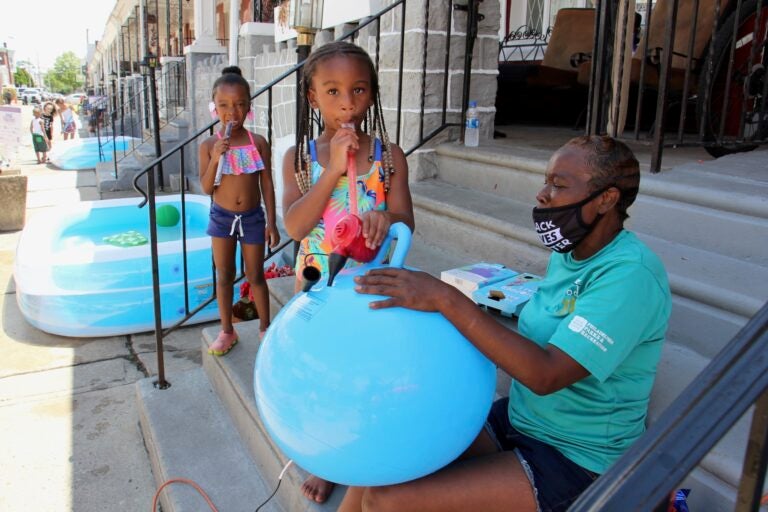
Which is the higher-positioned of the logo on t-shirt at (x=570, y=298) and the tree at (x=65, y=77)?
the tree at (x=65, y=77)

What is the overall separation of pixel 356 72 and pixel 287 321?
2.76ft

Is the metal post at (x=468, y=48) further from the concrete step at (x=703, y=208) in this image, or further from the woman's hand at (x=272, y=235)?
the woman's hand at (x=272, y=235)

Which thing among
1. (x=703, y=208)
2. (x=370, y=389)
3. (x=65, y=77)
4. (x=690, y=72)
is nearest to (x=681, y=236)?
(x=703, y=208)

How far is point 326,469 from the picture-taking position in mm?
1271

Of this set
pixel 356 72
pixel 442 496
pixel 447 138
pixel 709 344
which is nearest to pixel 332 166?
pixel 356 72

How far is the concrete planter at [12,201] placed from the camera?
757 cm

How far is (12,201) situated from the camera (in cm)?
762

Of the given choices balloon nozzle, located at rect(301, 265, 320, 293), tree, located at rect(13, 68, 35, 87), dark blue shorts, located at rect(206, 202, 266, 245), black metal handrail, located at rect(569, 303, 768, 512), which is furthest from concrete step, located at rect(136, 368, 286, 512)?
tree, located at rect(13, 68, 35, 87)

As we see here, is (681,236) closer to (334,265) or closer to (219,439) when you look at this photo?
(334,265)

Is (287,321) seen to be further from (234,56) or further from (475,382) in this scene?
(234,56)

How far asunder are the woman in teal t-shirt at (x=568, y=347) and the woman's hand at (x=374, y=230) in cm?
15

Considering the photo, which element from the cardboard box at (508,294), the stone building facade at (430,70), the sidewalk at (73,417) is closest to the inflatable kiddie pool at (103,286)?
the sidewalk at (73,417)

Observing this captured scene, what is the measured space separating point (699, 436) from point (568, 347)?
21.7 inches

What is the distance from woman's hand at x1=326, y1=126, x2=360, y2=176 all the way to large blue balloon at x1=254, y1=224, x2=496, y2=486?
20.8 inches
